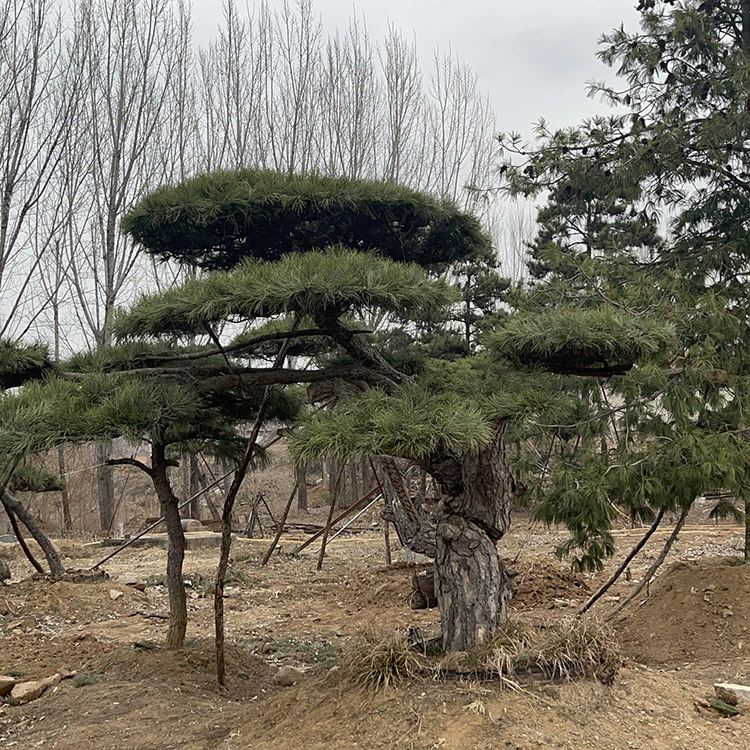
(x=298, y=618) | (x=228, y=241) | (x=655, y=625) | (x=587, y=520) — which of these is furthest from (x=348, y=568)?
(x=228, y=241)

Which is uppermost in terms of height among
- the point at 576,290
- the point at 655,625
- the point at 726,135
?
the point at 726,135

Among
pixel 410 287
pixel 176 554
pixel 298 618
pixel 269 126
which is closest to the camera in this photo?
pixel 410 287

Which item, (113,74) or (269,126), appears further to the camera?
(269,126)

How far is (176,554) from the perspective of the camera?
181 inches

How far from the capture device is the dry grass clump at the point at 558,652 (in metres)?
3.22

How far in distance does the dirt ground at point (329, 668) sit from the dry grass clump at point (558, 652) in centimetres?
8

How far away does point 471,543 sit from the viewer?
3.60 m

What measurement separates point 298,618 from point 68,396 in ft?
13.5

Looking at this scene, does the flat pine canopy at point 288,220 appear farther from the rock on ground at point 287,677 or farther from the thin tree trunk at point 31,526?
the thin tree trunk at point 31,526

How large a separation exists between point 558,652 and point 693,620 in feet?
7.36

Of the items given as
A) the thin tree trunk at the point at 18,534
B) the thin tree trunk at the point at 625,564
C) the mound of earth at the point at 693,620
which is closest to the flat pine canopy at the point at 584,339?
the thin tree trunk at the point at 625,564

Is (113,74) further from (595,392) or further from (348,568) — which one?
(595,392)

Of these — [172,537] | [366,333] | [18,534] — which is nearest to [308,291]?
[366,333]

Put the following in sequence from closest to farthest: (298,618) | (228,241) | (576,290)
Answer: (228,241) < (576,290) < (298,618)
